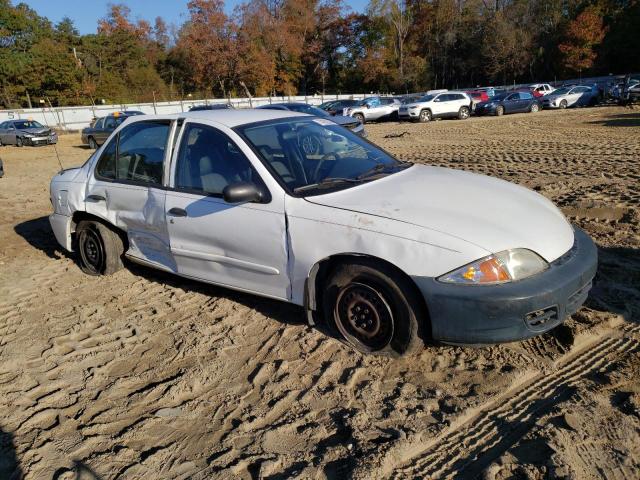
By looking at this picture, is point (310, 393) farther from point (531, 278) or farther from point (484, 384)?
point (531, 278)

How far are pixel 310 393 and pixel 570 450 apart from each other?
1.41 m

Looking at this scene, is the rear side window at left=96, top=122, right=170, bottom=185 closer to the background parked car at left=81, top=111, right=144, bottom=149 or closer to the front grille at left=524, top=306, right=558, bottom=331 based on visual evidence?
the front grille at left=524, top=306, right=558, bottom=331

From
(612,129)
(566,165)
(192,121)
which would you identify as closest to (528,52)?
(612,129)

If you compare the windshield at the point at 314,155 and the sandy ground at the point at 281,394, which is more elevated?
the windshield at the point at 314,155

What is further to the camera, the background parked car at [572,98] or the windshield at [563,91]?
the windshield at [563,91]

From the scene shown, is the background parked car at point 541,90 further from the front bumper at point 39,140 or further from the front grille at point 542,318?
the front grille at point 542,318

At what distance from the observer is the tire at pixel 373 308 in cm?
315

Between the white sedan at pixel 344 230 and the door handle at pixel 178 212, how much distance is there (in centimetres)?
1

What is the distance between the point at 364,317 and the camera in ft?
11.1

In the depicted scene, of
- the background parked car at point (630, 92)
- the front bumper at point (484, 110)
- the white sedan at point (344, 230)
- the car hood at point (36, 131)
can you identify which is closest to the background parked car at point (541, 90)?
the front bumper at point (484, 110)

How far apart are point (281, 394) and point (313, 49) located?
6888cm

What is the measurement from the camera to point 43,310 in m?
4.70

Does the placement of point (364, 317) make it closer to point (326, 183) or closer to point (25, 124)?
point (326, 183)

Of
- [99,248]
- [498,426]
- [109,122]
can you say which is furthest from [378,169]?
[109,122]
